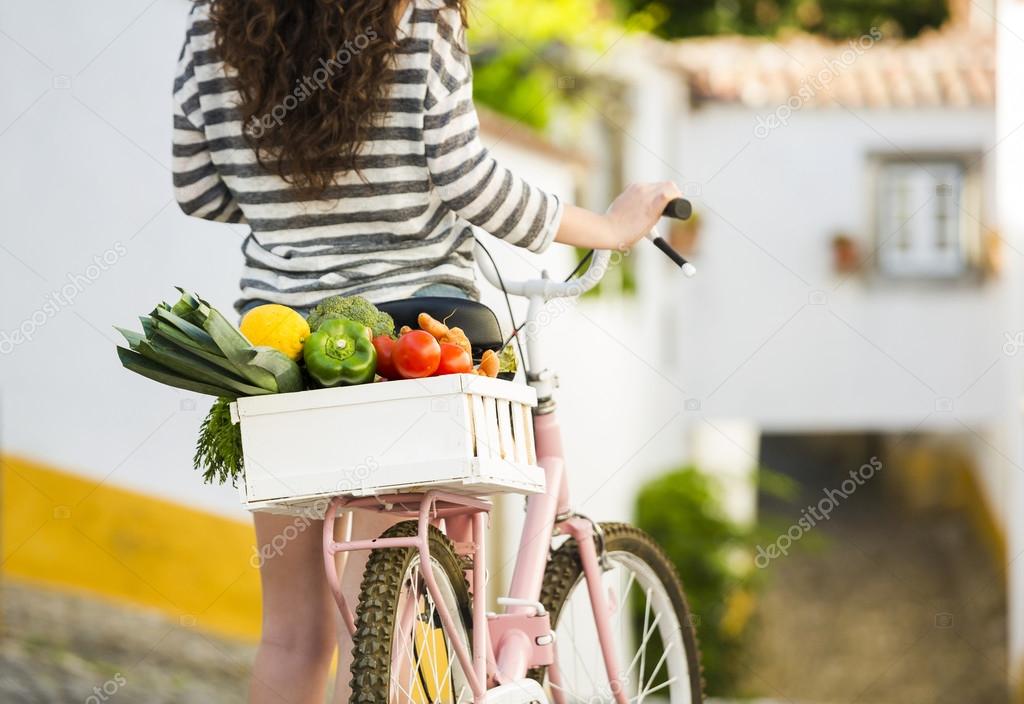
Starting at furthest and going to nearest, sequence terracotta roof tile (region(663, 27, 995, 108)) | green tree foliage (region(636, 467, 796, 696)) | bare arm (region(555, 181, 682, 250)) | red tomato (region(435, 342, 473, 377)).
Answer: terracotta roof tile (region(663, 27, 995, 108)) → green tree foliage (region(636, 467, 796, 696)) → bare arm (region(555, 181, 682, 250)) → red tomato (region(435, 342, 473, 377))

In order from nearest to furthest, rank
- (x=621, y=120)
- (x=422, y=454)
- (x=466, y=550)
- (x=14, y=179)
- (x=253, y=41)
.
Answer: (x=422, y=454) < (x=253, y=41) < (x=466, y=550) < (x=14, y=179) < (x=621, y=120)

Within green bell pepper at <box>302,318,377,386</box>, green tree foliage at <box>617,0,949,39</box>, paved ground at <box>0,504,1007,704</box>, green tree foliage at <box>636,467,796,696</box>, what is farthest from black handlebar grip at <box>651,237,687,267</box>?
green tree foliage at <box>617,0,949,39</box>

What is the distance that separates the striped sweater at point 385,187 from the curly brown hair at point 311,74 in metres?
0.02

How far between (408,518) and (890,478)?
20.8 m

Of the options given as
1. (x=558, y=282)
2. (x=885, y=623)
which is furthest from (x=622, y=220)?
(x=885, y=623)

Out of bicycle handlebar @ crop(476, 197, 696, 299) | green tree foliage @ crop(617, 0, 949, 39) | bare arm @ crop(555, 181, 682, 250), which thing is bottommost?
bicycle handlebar @ crop(476, 197, 696, 299)

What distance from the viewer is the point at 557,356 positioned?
27.6 feet

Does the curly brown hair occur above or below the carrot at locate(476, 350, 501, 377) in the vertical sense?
above

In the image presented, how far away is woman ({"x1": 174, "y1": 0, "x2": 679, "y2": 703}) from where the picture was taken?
212 centimetres

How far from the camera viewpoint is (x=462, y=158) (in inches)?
85.5

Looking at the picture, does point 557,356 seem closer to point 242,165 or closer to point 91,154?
point 91,154

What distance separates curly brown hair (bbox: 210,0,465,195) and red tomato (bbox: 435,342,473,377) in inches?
13.6

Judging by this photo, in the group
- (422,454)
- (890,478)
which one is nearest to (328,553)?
(422,454)

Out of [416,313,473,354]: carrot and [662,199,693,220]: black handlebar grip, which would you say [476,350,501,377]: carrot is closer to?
[416,313,473,354]: carrot
